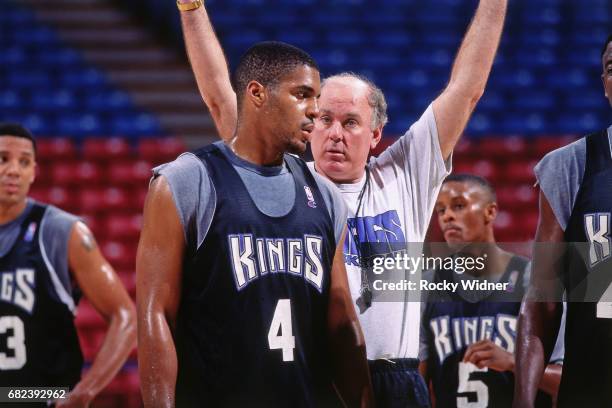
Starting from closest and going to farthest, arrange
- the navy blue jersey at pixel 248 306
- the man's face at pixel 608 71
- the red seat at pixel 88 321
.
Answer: the navy blue jersey at pixel 248 306, the man's face at pixel 608 71, the red seat at pixel 88 321

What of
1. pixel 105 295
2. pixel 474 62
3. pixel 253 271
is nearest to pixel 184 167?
pixel 253 271

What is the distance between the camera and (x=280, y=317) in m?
2.46

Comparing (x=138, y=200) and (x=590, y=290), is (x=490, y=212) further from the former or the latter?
(x=138, y=200)

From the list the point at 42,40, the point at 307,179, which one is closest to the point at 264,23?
the point at 42,40

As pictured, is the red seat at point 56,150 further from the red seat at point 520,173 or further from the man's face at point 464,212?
the man's face at point 464,212

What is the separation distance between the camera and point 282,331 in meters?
2.46

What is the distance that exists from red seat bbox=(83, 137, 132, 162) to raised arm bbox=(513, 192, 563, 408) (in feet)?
17.4

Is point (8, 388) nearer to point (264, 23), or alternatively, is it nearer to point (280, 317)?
point (280, 317)

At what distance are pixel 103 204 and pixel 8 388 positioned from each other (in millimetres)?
3440

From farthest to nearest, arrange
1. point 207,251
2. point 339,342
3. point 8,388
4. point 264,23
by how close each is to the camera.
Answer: point 264,23
point 8,388
point 339,342
point 207,251

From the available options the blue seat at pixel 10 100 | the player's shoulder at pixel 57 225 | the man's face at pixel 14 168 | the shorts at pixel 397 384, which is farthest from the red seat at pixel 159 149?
the shorts at pixel 397 384

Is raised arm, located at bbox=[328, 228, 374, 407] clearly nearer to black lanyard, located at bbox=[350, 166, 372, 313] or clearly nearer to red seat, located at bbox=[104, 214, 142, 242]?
black lanyard, located at bbox=[350, 166, 372, 313]

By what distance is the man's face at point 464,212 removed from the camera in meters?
4.17

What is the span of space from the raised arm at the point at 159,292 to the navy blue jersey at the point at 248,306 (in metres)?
0.07
